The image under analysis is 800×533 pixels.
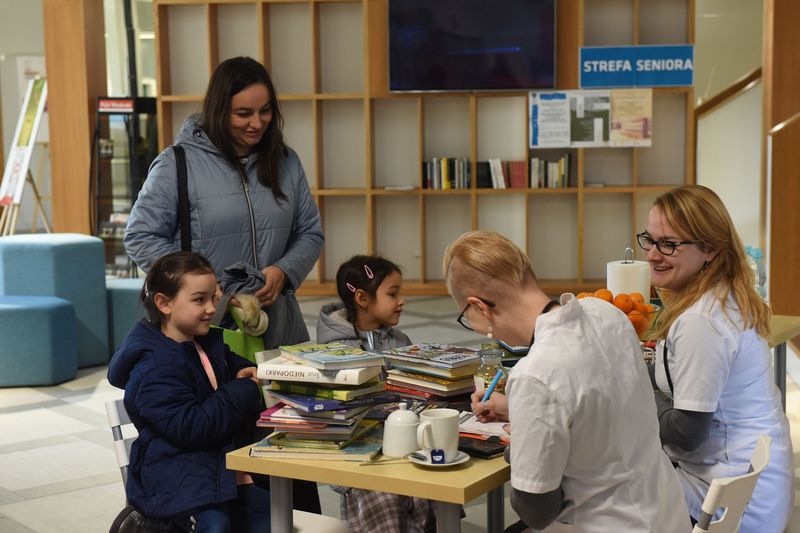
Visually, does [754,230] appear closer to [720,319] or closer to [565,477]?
[720,319]

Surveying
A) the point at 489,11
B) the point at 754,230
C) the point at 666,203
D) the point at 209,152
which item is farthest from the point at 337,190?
the point at 666,203

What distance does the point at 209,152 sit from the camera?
3227mm

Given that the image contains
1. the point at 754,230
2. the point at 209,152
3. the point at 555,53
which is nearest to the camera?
the point at 209,152

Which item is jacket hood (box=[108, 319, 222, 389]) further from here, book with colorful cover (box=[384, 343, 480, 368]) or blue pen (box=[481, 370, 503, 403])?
blue pen (box=[481, 370, 503, 403])

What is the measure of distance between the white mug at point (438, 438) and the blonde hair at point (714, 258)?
720 millimetres

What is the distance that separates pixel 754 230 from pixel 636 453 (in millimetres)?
8543

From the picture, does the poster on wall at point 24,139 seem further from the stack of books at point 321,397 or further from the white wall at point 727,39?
the stack of books at point 321,397

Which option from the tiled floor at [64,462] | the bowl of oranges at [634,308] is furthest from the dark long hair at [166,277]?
the tiled floor at [64,462]

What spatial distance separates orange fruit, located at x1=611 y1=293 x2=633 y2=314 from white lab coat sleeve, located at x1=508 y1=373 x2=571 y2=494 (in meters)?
1.22

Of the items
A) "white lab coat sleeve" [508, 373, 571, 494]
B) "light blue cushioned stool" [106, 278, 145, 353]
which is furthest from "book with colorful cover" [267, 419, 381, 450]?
"light blue cushioned stool" [106, 278, 145, 353]

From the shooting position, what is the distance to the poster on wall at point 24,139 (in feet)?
35.0

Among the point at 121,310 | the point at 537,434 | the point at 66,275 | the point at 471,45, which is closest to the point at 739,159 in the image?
the point at 471,45

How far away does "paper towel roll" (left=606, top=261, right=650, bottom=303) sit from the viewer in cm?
325

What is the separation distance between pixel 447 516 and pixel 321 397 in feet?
1.33
